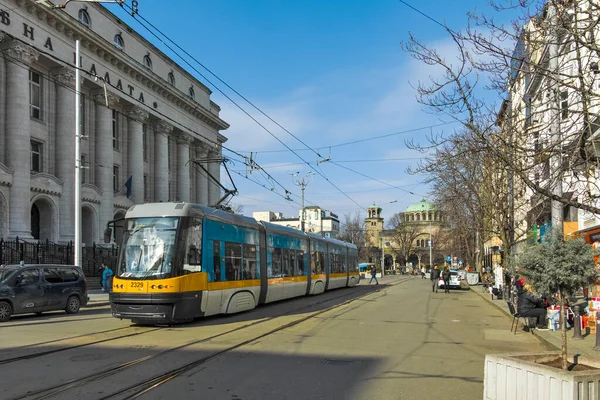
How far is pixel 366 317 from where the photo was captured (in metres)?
16.4

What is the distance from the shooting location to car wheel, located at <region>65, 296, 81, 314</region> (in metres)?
18.2

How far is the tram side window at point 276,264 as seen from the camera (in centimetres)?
1950

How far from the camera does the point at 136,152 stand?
4409 cm

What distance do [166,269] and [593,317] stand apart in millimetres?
10952

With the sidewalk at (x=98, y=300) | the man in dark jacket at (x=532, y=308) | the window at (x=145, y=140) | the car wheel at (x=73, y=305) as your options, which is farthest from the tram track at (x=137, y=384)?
the window at (x=145, y=140)

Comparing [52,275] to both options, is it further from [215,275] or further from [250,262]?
[215,275]

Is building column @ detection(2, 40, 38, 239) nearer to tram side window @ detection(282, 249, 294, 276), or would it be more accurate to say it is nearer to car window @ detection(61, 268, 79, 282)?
car window @ detection(61, 268, 79, 282)

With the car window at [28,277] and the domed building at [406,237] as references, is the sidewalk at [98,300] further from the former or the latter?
the domed building at [406,237]

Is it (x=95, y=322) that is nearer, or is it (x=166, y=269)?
(x=166, y=269)

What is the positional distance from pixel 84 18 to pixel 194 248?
30.8 meters

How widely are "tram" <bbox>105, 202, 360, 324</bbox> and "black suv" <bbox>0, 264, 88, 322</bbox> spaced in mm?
4060

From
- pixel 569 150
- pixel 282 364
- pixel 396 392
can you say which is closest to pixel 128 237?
pixel 282 364

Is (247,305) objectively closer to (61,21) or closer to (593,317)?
(593,317)

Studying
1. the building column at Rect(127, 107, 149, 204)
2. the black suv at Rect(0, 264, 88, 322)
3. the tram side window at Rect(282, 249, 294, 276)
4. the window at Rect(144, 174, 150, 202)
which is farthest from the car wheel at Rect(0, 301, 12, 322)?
the window at Rect(144, 174, 150, 202)
